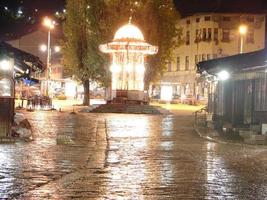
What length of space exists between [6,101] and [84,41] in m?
33.2

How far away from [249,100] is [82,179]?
39.7 ft

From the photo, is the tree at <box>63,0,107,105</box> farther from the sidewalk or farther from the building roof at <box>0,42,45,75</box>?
the sidewalk

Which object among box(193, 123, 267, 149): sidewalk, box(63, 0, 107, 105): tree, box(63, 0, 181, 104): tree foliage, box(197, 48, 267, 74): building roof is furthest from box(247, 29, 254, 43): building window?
box(193, 123, 267, 149): sidewalk

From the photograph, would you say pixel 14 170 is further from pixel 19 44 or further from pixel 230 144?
pixel 19 44

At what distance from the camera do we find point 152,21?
48.0m

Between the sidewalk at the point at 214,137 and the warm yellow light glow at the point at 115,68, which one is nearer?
the sidewalk at the point at 214,137

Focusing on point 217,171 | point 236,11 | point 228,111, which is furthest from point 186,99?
point 217,171

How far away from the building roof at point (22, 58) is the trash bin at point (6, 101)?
45cm

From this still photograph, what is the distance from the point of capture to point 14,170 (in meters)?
11.9

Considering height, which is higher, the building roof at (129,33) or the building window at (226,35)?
the building window at (226,35)

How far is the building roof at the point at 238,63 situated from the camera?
62.5 feet

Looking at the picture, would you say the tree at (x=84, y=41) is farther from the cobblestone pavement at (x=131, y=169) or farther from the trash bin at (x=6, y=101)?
the trash bin at (x=6, y=101)

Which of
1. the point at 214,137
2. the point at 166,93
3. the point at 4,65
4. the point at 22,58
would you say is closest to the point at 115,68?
the point at 22,58

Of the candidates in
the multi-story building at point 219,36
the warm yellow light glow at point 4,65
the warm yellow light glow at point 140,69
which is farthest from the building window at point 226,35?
the warm yellow light glow at point 4,65
